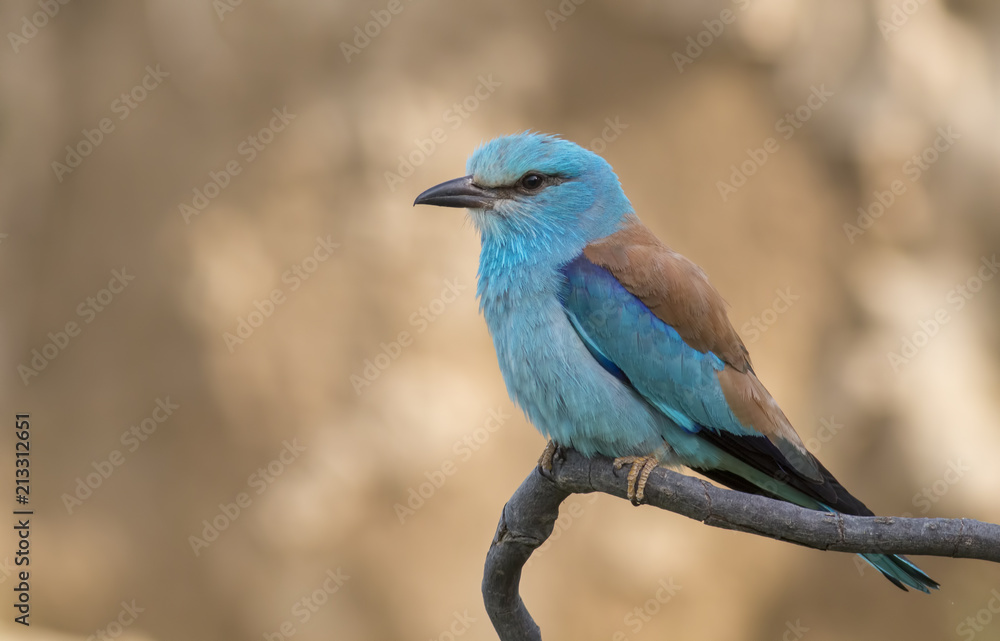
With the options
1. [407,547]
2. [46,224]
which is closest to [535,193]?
[407,547]

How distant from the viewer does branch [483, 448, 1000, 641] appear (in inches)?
82.8

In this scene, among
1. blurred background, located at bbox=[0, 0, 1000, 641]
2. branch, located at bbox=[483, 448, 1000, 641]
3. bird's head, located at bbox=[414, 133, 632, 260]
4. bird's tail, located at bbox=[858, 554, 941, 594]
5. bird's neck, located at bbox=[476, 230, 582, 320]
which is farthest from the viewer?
blurred background, located at bbox=[0, 0, 1000, 641]

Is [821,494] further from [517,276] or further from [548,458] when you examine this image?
[517,276]

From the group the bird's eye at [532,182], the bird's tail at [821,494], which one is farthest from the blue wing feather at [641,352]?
the bird's eye at [532,182]

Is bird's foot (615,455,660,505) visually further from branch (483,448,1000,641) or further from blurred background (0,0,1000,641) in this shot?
blurred background (0,0,1000,641)

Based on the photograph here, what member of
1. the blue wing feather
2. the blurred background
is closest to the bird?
the blue wing feather

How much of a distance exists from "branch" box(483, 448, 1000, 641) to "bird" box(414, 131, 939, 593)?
0.15 m

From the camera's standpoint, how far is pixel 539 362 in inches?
123

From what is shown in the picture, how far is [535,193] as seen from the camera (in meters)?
3.51

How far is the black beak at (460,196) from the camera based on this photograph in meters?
3.49

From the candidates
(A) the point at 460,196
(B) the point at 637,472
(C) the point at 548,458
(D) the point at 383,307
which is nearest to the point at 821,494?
(B) the point at 637,472

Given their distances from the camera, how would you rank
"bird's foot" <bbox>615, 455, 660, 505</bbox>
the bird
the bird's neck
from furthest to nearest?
the bird's neck
the bird
"bird's foot" <bbox>615, 455, 660, 505</bbox>

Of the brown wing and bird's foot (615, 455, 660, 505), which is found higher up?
the brown wing

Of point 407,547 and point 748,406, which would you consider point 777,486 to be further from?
point 407,547
